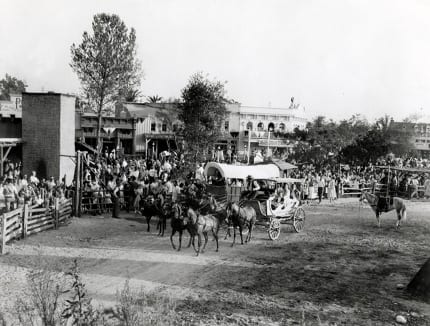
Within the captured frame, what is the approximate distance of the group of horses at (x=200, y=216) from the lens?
13.4 m

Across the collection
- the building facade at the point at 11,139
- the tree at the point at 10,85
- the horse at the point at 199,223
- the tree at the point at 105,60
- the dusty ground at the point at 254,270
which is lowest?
the dusty ground at the point at 254,270

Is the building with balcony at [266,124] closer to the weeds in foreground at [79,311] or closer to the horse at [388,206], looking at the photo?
the horse at [388,206]

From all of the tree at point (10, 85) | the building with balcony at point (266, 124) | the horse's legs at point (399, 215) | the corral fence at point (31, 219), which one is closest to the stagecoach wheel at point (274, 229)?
the horse's legs at point (399, 215)

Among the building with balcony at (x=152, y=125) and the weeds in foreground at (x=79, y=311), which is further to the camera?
the building with balcony at (x=152, y=125)

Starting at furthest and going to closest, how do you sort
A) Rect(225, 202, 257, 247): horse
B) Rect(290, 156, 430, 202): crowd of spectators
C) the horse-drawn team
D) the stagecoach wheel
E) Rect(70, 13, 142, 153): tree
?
1. Rect(70, 13, 142, 153): tree
2. Rect(290, 156, 430, 202): crowd of spectators
3. the stagecoach wheel
4. Rect(225, 202, 257, 247): horse
5. the horse-drawn team

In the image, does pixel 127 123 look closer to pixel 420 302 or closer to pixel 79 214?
pixel 79 214

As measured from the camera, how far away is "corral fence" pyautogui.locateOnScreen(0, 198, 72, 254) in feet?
42.2

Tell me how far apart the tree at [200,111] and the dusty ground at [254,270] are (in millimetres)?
14455

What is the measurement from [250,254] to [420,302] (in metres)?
5.15

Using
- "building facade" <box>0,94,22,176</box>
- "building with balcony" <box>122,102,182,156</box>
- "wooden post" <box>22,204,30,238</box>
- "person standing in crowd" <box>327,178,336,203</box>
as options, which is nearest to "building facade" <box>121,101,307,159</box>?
"building with balcony" <box>122,102,182,156</box>

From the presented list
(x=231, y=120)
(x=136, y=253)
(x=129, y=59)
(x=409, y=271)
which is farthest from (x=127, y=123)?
(x=409, y=271)

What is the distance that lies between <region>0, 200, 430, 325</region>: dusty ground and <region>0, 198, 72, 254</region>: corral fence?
13.5 inches

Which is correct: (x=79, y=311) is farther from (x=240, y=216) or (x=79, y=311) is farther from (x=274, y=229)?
(x=274, y=229)

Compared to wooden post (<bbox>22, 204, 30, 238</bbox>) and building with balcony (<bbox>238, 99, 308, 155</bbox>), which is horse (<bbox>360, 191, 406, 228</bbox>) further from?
building with balcony (<bbox>238, 99, 308, 155</bbox>)
